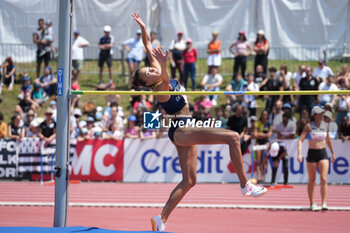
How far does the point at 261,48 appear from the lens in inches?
603

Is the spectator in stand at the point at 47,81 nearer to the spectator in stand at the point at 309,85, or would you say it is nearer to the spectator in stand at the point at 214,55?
the spectator in stand at the point at 214,55

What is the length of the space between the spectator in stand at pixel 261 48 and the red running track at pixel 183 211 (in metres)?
4.11

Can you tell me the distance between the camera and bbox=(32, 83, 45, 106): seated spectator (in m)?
16.2

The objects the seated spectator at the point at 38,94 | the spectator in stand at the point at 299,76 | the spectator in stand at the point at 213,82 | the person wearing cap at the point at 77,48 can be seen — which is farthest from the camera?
the person wearing cap at the point at 77,48

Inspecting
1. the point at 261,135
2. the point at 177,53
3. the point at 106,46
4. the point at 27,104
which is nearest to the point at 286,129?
the point at 261,135

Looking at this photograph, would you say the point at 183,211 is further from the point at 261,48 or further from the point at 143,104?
the point at 261,48

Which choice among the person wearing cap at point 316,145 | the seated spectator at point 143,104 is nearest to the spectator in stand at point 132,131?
the seated spectator at point 143,104

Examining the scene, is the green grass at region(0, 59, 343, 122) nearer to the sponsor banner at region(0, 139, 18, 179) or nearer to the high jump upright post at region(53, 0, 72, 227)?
the sponsor banner at region(0, 139, 18, 179)

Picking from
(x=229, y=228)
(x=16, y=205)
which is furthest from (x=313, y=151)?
(x=16, y=205)

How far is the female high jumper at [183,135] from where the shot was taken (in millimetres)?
6273

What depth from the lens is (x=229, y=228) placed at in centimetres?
806

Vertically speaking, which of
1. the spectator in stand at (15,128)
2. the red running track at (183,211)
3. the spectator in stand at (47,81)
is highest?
the spectator in stand at (47,81)

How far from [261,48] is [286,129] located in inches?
131

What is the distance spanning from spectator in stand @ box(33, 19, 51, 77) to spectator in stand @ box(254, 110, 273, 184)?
284 inches
